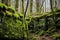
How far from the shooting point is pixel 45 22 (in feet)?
27.4

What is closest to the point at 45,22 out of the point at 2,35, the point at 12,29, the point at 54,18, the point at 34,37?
the point at 54,18

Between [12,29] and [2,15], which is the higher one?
[2,15]

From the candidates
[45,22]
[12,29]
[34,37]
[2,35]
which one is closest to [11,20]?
[12,29]

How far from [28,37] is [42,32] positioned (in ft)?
3.63

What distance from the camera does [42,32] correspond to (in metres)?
7.89

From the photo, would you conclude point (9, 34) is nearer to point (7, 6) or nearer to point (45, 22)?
point (7, 6)

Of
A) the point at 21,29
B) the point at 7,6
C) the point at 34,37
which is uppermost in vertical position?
the point at 7,6

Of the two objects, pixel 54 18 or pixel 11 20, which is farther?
pixel 54 18

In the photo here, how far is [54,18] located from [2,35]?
3.45 m

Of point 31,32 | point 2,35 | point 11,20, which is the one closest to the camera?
point 2,35

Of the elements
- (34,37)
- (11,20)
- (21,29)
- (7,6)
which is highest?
(7,6)

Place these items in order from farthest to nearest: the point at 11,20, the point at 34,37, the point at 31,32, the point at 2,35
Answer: the point at 31,32, the point at 34,37, the point at 11,20, the point at 2,35

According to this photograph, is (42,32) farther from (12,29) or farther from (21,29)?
(12,29)

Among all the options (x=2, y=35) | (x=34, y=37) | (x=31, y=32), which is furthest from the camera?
(x=31, y=32)
